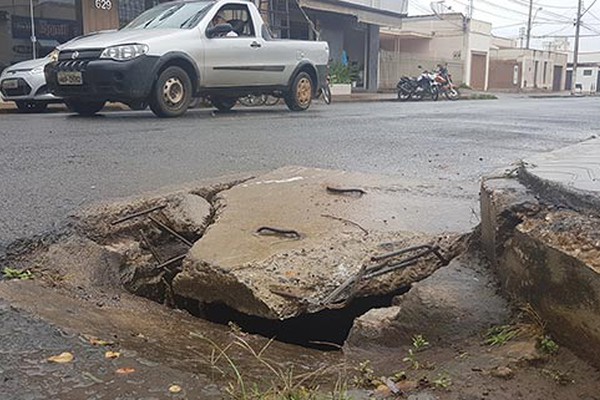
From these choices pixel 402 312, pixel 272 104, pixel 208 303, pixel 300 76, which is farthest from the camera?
pixel 272 104

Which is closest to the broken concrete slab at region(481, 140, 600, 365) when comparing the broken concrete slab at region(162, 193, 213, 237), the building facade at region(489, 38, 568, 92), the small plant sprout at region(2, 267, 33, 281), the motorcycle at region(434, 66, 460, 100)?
the broken concrete slab at region(162, 193, 213, 237)

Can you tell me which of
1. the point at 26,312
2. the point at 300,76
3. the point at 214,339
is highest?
the point at 300,76

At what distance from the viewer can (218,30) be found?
9.63 meters

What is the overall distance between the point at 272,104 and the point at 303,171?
10596mm

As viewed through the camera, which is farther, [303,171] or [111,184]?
[303,171]

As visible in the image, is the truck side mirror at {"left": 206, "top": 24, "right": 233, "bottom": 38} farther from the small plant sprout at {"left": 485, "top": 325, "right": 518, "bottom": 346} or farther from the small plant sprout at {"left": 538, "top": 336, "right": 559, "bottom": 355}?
the small plant sprout at {"left": 538, "top": 336, "right": 559, "bottom": 355}

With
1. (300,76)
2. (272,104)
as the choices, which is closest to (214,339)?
(300,76)

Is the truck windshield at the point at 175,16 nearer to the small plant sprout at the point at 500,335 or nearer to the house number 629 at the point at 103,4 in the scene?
the house number 629 at the point at 103,4

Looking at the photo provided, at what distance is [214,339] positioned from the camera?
7.70ft

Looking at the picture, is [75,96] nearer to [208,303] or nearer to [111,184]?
[111,184]

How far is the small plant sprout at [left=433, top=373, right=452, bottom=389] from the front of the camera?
180 centimetres

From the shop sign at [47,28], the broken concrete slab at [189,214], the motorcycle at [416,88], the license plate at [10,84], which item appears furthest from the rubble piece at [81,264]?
the motorcycle at [416,88]

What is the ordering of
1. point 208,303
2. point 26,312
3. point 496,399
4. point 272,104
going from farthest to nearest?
1. point 272,104
2. point 208,303
3. point 26,312
4. point 496,399

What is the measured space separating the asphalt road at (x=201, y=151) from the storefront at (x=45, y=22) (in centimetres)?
800
